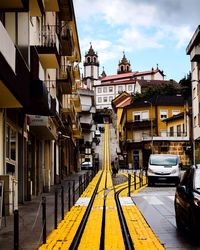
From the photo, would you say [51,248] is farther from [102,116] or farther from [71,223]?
[102,116]

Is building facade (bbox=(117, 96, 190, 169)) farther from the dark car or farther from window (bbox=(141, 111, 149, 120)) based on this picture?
the dark car

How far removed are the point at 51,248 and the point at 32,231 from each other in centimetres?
252

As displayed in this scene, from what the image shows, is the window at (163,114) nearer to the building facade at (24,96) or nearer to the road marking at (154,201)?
the building facade at (24,96)

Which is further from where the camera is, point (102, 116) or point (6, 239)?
point (102, 116)

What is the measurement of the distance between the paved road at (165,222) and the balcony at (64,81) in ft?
62.8

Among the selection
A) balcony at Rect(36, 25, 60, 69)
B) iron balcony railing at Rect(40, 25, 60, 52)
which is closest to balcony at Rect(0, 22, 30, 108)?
balcony at Rect(36, 25, 60, 69)

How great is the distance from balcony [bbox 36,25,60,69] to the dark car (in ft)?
48.3

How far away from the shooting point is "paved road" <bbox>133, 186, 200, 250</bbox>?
11.1 metres

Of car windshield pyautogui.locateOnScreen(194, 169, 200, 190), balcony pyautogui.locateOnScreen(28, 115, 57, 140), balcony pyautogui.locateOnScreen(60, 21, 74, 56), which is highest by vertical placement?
balcony pyautogui.locateOnScreen(60, 21, 74, 56)

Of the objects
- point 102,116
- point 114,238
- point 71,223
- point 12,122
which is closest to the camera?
point 114,238

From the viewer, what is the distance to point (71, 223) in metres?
14.6

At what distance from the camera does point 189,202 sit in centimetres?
1140

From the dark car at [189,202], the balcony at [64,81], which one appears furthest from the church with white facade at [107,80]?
the dark car at [189,202]

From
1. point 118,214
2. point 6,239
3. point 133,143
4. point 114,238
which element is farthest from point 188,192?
point 133,143
